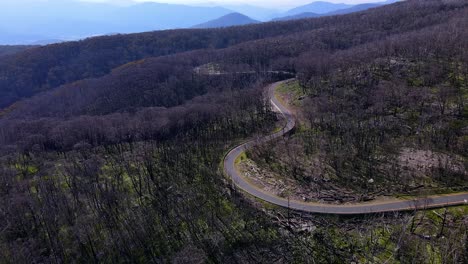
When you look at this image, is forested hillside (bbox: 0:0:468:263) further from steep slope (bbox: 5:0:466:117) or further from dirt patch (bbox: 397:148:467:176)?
steep slope (bbox: 5:0:466:117)

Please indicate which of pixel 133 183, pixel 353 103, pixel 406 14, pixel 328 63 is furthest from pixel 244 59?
pixel 133 183

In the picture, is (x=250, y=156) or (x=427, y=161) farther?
(x=250, y=156)

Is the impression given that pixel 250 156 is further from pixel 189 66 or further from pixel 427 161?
pixel 189 66

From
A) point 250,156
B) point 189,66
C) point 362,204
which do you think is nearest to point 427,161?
point 362,204

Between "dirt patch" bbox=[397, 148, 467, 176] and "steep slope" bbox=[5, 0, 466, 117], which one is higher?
"steep slope" bbox=[5, 0, 466, 117]

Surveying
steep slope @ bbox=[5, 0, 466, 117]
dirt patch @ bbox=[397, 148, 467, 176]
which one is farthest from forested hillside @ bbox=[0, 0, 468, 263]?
steep slope @ bbox=[5, 0, 466, 117]

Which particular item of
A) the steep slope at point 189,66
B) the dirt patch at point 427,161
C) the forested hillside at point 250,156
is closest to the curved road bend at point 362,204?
the forested hillside at point 250,156

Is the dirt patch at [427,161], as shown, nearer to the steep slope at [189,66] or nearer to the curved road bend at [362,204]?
the curved road bend at [362,204]

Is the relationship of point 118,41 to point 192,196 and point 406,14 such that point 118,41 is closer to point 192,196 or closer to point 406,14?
point 406,14
